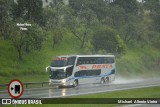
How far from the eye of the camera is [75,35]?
2645 inches

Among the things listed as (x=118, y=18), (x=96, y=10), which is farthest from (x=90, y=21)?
(x=118, y=18)

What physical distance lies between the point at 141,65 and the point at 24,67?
32686 mm

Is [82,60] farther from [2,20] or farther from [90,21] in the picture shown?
[90,21]

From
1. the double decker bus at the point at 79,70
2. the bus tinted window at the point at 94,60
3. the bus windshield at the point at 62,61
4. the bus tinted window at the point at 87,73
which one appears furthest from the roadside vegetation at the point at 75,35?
the bus tinted window at the point at 94,60

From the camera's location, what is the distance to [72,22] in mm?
64438

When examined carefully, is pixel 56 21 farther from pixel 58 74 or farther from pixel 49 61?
pixel 58 74

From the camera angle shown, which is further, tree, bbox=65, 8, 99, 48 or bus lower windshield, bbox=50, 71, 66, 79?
tree, bbox=65, 8, 99, 48

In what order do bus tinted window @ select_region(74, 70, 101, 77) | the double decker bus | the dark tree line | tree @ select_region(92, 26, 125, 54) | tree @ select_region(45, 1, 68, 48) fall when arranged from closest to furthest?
the double decker bus → bus tinted window @ select_region(74, 70, 101, 77) → the dark tree line → tree @ select_region(45, 1, 68, 48) → tree @ select_region(92, 26, 125, 54)

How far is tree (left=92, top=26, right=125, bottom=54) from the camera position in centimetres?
6141

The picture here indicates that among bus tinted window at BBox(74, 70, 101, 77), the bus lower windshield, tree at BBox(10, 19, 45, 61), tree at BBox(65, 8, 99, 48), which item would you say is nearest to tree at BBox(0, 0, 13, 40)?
tree at BBox(10, 19, 45, 61)

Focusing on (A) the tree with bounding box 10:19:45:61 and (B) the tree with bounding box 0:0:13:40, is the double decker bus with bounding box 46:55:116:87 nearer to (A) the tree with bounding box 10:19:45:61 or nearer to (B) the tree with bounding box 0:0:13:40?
(A) the tree with bounding box 10:19:45:61

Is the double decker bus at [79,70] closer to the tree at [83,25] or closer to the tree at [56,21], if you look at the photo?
the tree at [56,21]

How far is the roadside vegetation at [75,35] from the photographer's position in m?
52.5

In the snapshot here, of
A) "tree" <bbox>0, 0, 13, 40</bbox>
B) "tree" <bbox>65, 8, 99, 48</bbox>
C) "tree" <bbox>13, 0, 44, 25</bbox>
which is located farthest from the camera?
"tree" <bbox>65, 8, 99, 48</bbox>
